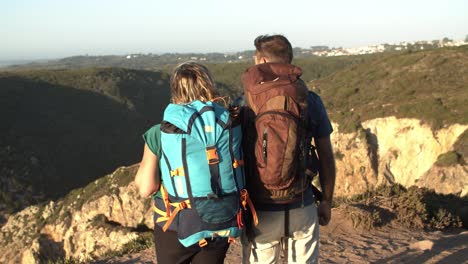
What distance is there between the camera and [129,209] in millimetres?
20109

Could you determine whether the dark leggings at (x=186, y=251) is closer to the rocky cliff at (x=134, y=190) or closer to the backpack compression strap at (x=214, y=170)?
the backpack compression strap at (x=214, y=170)

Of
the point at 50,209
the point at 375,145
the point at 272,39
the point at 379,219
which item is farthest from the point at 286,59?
the point at 50,209

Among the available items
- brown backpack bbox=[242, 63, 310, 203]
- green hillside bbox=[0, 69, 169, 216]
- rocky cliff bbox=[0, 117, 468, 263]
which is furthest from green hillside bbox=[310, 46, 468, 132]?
green hillside bbox=[0, 69, 169, 216]

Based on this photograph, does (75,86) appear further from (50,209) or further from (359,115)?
(359,115)

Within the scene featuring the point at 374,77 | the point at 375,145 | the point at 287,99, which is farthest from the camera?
the point at 374,77

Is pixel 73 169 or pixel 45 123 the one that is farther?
pixel 45 123

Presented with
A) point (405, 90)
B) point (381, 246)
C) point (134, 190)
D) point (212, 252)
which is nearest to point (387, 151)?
point (405, 90)

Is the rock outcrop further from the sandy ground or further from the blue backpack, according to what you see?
the blue backpack

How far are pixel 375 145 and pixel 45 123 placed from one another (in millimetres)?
39121

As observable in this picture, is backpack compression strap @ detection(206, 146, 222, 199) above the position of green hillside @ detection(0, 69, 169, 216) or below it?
above

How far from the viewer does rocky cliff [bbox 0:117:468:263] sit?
1720 centimetres

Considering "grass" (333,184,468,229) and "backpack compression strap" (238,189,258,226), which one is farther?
"grass" (333,184,468,229)

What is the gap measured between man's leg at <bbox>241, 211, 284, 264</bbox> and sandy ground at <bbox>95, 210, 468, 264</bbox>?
115 inches

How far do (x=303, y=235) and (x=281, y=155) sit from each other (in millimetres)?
635
